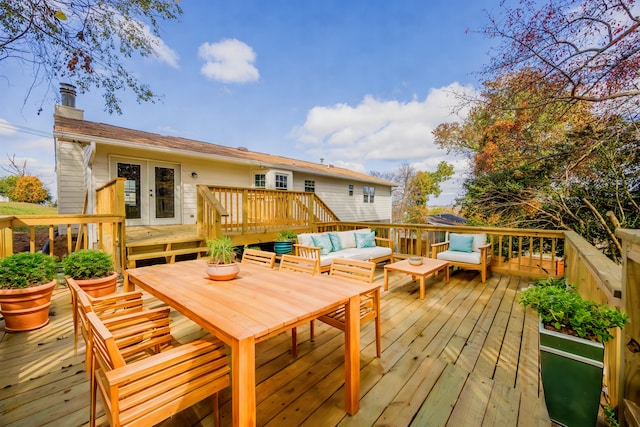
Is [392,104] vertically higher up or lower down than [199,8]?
higher up

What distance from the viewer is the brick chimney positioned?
707 cm

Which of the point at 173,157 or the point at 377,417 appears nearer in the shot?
the point at 377,417

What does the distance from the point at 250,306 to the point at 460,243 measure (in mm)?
5059

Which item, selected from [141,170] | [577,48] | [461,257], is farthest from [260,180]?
[577,48]

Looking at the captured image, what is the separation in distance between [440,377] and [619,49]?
19.2 feet

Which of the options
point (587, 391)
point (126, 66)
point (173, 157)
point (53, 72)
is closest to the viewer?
point (587, 391)

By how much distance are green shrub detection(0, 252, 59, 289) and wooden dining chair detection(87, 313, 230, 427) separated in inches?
88.4

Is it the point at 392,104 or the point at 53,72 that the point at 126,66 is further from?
the point at 392,104

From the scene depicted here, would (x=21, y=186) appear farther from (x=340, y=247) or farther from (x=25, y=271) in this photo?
(x=340, y=247)

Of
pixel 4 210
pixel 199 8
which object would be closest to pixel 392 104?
pixel 199 8

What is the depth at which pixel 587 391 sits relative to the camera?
157 centimetres

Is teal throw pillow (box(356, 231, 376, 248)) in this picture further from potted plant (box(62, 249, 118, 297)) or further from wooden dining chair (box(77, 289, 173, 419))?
wooden dining chair (box(77, 289, 173, 419))

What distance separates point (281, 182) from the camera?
9.67 metres

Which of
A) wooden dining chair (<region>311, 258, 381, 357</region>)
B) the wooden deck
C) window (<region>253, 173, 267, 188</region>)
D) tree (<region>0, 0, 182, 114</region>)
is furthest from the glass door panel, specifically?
wooden dining chair (<region>311, 258, 381, 357</region>)
